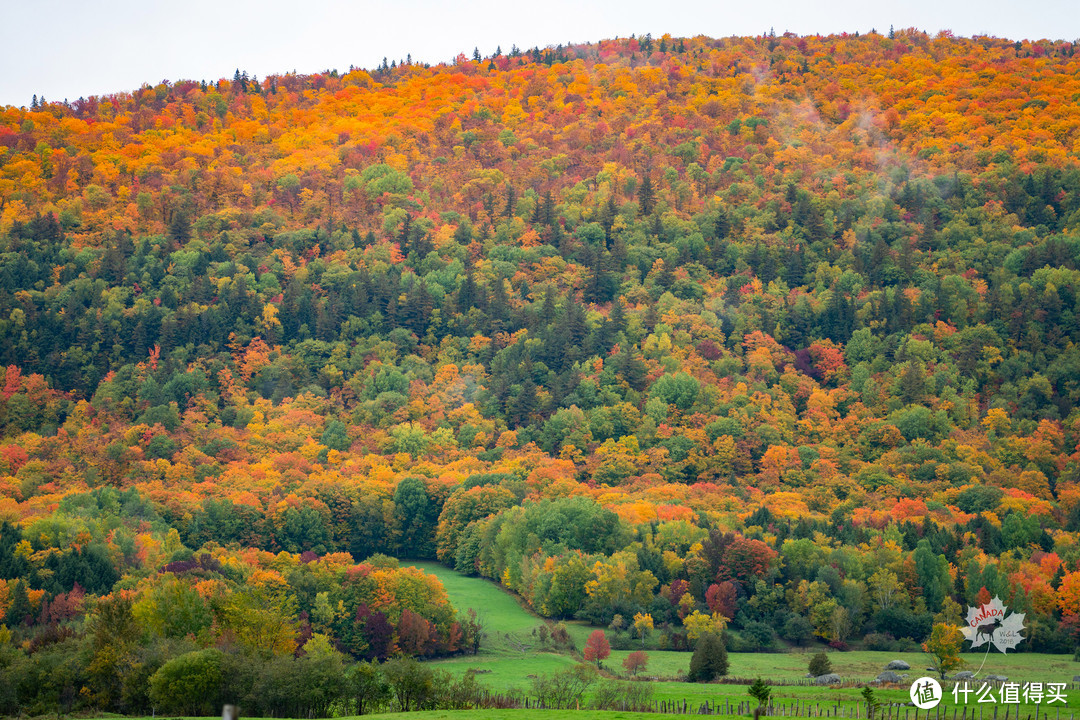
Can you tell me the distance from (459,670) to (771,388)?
111213mm

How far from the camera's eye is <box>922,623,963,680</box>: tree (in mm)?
86812

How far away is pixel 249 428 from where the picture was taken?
19062cm

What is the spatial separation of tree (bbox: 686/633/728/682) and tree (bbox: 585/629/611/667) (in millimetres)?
11745

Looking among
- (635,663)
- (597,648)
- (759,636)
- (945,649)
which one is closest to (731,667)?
(635,663)

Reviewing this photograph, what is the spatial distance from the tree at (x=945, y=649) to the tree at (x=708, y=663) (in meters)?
16.5

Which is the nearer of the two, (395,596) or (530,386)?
(395,596)

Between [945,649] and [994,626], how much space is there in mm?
32922

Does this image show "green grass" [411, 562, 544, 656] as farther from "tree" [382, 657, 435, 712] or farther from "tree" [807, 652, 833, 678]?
"tree" [382, 657, 435, 712]

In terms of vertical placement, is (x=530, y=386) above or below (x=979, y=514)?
above

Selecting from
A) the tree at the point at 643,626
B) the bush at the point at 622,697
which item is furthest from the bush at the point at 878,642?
the bush at the point at 622,697

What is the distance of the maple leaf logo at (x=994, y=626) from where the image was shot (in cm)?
11169

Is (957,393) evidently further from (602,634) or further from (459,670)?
(459,670)

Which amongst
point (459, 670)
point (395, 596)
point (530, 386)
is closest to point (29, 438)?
point (530, 386)

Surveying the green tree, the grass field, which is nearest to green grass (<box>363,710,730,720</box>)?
the grass field
